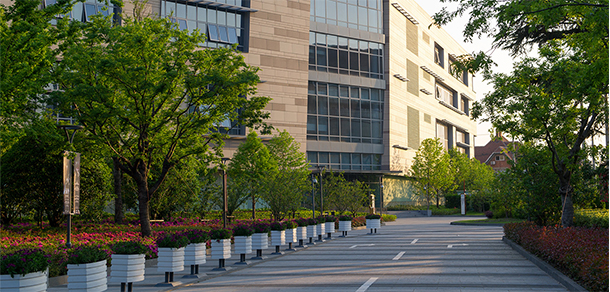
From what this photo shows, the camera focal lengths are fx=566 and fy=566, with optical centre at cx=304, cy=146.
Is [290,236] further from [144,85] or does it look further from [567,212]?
[567,212]

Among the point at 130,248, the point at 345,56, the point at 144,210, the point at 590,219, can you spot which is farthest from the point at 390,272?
the point at 345,56

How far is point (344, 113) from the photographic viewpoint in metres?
61.4

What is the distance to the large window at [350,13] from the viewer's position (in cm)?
5925

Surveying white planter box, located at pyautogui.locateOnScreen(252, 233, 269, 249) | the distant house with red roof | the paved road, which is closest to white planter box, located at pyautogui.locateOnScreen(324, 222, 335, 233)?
the paved road

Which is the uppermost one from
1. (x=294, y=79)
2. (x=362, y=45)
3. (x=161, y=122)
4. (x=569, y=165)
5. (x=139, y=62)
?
(x=362, y=45)

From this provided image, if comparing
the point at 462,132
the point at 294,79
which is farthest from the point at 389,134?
the point at 462,132

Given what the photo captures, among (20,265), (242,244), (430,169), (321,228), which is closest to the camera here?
(20,265)

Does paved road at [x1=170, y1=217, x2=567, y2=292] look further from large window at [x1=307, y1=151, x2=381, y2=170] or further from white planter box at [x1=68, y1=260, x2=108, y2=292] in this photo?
large window at [x1=307, y1=151, x2=381, y2=170]

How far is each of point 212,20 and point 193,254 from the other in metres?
40.3

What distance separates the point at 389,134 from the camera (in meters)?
64.2

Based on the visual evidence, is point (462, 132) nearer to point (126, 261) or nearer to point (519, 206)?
point (519, 206)

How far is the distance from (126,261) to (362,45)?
53415 mm

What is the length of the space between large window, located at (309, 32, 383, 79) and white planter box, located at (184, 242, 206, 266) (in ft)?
149

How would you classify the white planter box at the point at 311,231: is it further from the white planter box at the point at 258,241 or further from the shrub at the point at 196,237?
the shrub at the point at 196,237
